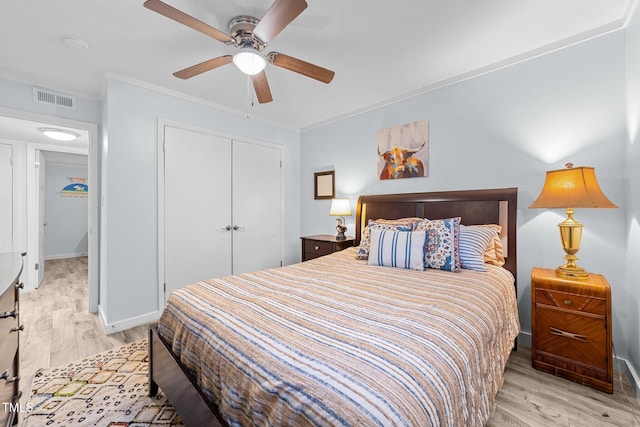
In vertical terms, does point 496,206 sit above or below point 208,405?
above

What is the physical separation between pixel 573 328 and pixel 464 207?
117 cm

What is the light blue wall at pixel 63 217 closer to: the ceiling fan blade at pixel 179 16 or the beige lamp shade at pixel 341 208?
the beige lamp shade at pixel 341 208

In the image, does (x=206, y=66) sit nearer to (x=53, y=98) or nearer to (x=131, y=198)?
(x=131, y=198)

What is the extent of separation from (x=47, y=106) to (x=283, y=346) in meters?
3.62

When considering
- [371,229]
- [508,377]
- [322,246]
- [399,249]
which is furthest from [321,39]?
[508,377]

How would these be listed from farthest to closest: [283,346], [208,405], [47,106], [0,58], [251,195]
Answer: [251,195] < [47,106] < [0,58] < [208,405] < [283,346]

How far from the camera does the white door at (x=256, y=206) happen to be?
3676mm

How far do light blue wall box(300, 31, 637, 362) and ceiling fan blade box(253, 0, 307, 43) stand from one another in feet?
6.33

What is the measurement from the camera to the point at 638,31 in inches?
67.5

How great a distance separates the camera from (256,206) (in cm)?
388

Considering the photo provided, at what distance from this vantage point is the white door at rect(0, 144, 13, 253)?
12.4 ft

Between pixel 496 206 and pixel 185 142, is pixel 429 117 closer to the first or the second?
pixel 496 206

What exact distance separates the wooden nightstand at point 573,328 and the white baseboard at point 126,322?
347 centimetres


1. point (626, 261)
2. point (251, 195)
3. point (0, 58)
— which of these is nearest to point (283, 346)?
point (626, 261)
